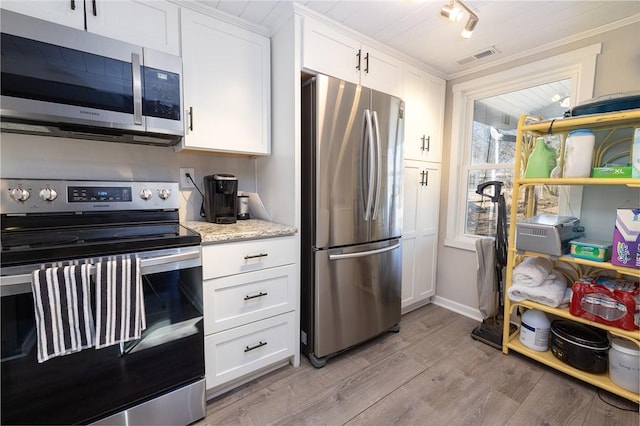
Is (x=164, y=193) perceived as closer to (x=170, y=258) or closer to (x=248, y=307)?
(x=170, y=258)

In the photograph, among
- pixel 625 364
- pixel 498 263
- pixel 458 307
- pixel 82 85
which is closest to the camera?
A: pixel 82 85

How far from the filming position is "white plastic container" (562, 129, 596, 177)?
1.57 metres

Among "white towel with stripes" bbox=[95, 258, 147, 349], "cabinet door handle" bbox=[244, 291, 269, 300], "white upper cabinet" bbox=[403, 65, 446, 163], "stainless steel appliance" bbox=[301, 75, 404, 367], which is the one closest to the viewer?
"white towel with stripes" bbox=[95, 258, 147, 349]

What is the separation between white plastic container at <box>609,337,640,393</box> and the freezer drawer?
1.22 metres

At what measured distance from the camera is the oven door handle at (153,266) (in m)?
0.94

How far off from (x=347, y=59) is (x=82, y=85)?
1444 millimetres

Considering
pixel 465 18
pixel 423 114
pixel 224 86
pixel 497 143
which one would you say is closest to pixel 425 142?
pixel 423 114

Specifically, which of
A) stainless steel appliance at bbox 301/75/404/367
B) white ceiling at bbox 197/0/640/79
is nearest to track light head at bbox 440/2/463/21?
white ceiling at bbox 197/0/640/79

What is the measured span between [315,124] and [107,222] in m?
1.24

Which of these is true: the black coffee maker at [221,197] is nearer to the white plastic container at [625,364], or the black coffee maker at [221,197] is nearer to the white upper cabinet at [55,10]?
the white upper cabinet at [55,10]

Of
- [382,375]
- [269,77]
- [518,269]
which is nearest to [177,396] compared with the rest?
[382,375]

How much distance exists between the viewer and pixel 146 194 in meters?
1.51

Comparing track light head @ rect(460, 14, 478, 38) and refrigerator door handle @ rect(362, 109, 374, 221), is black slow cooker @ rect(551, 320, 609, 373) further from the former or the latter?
track light head @ rect(460, 14, 478, 38)

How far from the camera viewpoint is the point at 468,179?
100 inches
